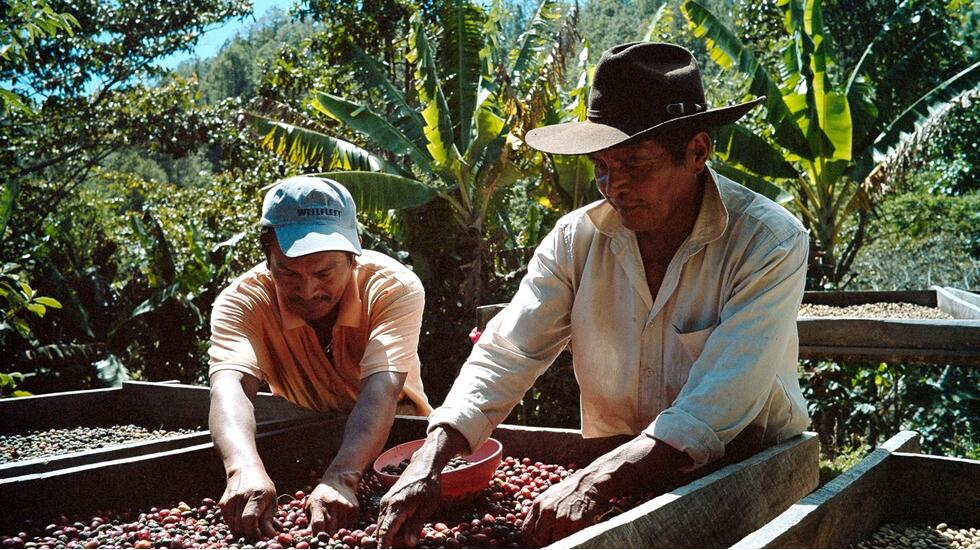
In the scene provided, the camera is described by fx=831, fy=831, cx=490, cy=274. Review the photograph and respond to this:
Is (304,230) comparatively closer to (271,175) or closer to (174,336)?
(174,336)

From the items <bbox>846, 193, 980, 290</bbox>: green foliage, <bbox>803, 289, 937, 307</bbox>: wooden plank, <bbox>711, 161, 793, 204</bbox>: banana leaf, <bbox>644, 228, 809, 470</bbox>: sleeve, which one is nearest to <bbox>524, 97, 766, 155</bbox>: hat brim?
<bbox>644, 228, 809, 470</bbox>: sleeve

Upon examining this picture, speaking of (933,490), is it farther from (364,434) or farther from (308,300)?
(308,300)

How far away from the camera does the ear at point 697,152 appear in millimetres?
2023

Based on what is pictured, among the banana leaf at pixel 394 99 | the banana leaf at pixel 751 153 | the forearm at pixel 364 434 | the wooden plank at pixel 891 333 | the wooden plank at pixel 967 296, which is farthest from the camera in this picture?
the banana leaf at pixel 394 99

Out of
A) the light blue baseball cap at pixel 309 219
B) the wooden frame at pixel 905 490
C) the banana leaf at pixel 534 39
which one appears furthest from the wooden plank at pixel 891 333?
the banana leaf at pixel 534 39

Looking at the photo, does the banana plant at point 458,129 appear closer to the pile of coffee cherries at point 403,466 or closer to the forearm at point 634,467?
the pile of coffee cherries at point 403,466

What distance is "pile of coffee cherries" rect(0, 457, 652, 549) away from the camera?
1.87 m

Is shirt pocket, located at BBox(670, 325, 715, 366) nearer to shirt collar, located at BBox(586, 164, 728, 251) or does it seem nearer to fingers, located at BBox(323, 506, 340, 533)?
shirt collar, located at BBox(586, 164, 728, 251)

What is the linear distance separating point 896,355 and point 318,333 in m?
3.26

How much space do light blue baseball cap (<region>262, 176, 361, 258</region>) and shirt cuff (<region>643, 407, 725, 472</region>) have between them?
1.11m

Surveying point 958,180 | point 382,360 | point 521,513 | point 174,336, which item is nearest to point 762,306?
point 521,513

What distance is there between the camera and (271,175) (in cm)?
1116

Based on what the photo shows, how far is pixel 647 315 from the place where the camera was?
218cm

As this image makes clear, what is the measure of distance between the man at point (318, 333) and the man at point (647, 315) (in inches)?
13.4
